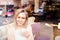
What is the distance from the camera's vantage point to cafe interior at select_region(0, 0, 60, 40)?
5.03ft

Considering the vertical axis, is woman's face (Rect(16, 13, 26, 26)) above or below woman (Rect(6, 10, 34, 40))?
above

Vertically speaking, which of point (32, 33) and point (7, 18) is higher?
point (7, 18)

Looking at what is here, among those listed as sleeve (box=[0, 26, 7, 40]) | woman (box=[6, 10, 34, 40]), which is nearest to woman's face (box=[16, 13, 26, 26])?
woman (box=[6, 10, 34, 40])

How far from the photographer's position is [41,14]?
1.55 m

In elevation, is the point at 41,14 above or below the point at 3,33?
above

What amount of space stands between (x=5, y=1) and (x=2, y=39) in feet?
0.97

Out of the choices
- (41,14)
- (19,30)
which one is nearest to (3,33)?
(19,30)

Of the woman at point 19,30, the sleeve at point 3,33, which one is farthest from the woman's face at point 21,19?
the sleeve at point 3,33

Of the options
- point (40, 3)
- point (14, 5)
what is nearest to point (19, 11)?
point (14, 5)

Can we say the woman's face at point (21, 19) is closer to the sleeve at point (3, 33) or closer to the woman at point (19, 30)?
the woman at point (19, 30)

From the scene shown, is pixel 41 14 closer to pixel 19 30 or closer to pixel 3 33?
pixel 19 30

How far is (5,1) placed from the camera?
155 centimetres

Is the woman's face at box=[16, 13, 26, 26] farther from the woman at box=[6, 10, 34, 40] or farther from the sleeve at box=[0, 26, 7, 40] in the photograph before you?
the sleeve at box=[0, 26, 7, 40]

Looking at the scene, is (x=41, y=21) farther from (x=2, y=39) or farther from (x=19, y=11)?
(x=2, y=39)
